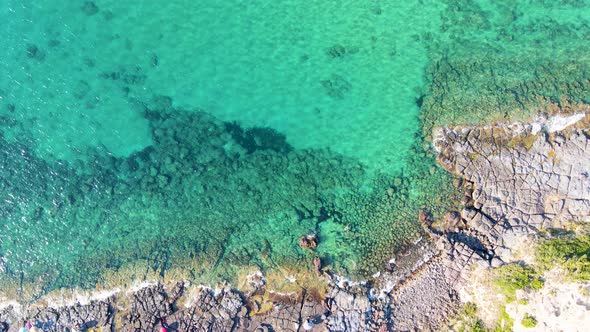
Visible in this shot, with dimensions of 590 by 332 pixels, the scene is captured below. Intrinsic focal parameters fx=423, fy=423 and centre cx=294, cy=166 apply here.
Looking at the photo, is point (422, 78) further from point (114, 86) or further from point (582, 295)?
point (114, 86)

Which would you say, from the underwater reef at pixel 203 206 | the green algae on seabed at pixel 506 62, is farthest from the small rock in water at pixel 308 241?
the green algae on seabed at pixel 506 62

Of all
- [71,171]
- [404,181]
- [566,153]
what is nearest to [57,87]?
[71,171]

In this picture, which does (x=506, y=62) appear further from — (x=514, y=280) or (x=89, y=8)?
(x=89, y=8)

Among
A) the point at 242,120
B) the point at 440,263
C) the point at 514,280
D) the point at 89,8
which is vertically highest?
the point at 89,8

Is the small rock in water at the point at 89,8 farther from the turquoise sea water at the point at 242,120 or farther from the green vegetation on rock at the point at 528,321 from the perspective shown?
the green vegetation on rock at the point at 528,321

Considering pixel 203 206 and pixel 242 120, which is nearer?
pixel 203 206

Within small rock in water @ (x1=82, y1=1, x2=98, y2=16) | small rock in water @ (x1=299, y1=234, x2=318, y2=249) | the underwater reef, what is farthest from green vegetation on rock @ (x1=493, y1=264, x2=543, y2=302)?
small rock in water @ (x1=82, y1=1, x2=98, y2=16)

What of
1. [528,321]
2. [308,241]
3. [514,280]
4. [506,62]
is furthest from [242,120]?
[528,321]

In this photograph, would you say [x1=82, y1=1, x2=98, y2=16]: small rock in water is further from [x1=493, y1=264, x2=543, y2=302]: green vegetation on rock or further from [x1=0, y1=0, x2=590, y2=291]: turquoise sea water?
[x1=493, y1=264, x2=543, y2=302]: green vegetation on rock
